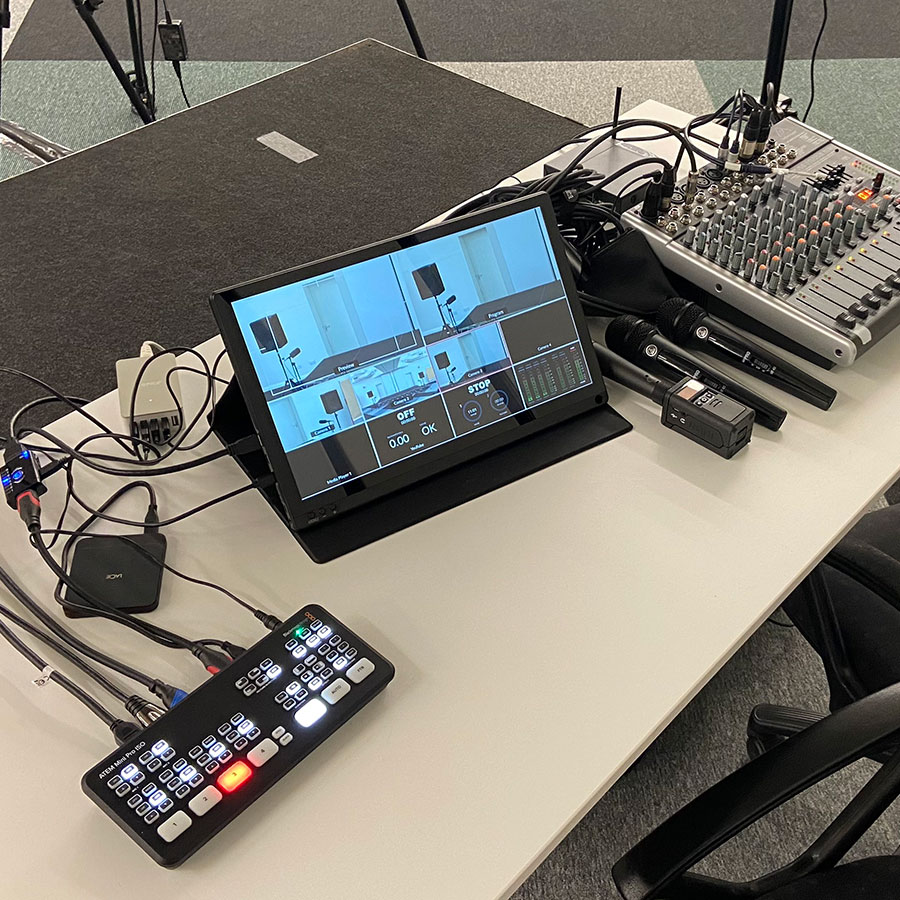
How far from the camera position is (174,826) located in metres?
0.63

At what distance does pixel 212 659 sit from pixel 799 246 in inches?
30.2

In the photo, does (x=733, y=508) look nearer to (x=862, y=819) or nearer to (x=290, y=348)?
(x=862, y=819)

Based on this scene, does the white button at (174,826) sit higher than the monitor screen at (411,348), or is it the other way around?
the monitor screen at (411,348)

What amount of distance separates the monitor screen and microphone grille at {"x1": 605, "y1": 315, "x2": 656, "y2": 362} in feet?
0.28

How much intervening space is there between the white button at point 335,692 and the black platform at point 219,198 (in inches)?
53.0

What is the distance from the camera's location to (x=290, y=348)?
0.81m

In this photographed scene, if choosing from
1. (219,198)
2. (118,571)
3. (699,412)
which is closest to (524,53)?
(219,198)

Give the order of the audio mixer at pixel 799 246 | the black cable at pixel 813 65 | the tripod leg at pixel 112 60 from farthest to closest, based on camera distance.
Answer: the black cable at pixel 813 65 < the tripod leg at pixel 112 60 < the audio mixer at pixel 799 246

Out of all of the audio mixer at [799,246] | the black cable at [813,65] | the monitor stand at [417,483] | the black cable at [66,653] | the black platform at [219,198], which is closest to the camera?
the black cable at [66,653]

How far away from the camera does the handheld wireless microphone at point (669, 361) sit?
37.3 inches

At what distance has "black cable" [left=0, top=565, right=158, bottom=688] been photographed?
74 cm

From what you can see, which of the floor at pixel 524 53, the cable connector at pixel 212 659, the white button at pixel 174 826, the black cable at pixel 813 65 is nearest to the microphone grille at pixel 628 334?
the cable connector at pixel 212 659

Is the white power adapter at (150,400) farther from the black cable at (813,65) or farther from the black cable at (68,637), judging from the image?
the black cable at (813,65)

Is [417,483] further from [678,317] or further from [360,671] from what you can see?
[678,317]
